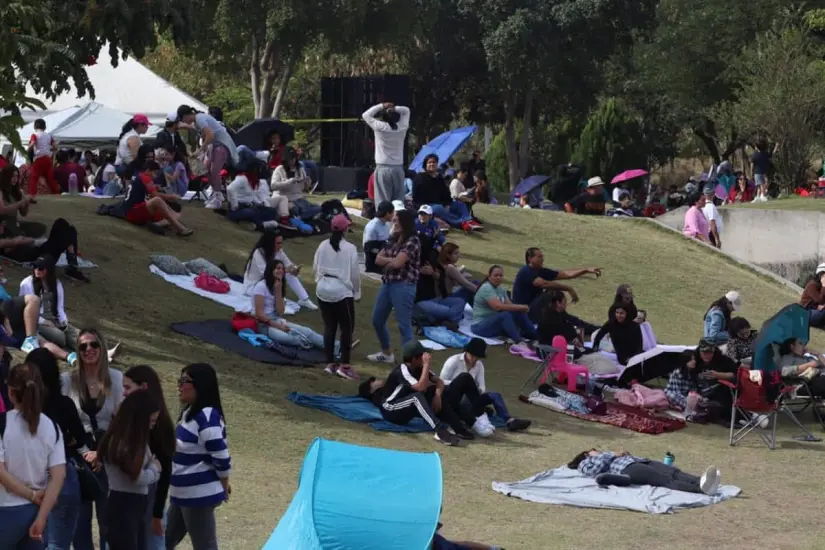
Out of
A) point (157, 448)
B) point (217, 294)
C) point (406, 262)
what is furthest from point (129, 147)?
point (157, 448)

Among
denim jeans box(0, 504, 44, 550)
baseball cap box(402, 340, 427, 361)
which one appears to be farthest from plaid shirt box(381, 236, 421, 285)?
denim jeans box(0, 504, 44, 550)

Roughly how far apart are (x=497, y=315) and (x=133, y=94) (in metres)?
17.2

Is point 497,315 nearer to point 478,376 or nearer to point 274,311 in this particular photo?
point 274,311

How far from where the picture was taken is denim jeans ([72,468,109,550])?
747 centimetres

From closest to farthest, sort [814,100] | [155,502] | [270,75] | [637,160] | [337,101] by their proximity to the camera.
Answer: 1. [155,502]
2. [337,101]
3. [814,100]
4. [270,75]
5. [637,160]

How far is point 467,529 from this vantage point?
33.0ft

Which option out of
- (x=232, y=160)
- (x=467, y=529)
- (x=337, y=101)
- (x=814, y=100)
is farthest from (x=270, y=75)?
(x=467, y=529)

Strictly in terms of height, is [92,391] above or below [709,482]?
above

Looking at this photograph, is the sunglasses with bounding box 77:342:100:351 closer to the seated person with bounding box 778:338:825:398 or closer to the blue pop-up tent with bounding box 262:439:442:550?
the blue pop-up tent with bounding box 262:439:442:550

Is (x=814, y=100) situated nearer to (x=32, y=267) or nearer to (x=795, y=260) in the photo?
(x=795, y=260)

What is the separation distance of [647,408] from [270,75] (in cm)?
2673

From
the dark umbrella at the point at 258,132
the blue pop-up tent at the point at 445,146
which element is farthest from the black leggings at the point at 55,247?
the blue pop-up tent at the point at 445,146

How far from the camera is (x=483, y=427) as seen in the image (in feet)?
43.3

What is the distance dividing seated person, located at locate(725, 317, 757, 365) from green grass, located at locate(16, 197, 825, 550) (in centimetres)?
96
